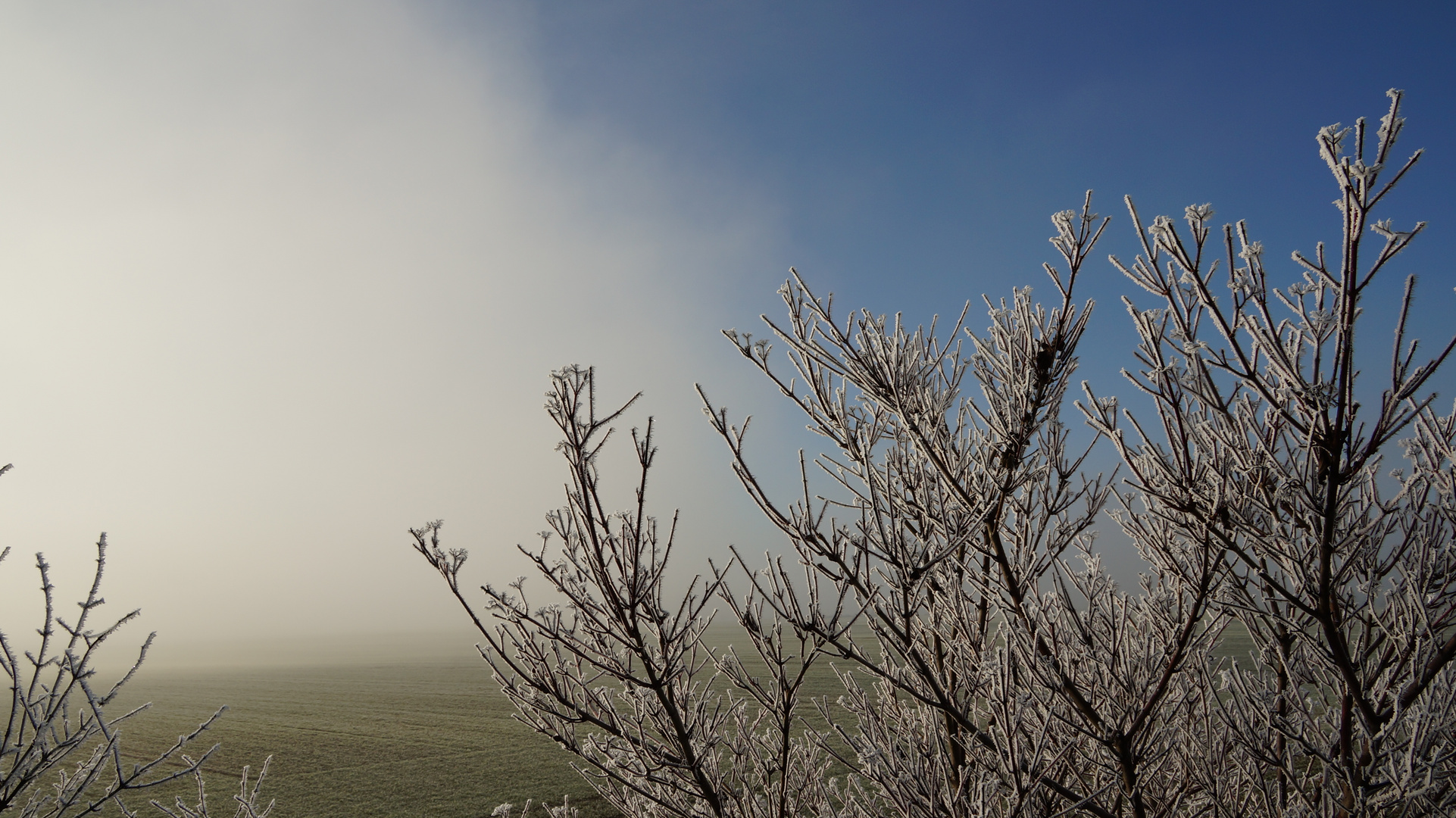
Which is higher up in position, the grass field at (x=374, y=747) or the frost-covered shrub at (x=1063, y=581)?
the frost-covered shrub at (x=1063, y=581)

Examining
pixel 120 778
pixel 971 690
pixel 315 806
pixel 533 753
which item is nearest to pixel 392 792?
pixel 315 806

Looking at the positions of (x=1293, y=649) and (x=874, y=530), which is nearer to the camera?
(x=874, y=530)

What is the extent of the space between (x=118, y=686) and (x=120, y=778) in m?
0.53

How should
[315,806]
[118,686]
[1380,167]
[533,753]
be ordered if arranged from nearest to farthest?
1. [1380,167]
2. [118,686]
3. [315,806]
4. [533,753]

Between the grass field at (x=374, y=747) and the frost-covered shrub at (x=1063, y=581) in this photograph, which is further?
the grass field at (x=374, y=747)

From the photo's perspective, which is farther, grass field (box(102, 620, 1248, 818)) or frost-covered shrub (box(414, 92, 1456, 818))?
grass field (box(102, 620, 1248, 818))

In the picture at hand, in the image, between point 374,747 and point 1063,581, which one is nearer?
point 1063,581

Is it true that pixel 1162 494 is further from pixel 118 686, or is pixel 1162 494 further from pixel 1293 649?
pixel 118 686

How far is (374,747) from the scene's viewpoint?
94.0 ft

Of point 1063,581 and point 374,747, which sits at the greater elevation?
point 1063,581

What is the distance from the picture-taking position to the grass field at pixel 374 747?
2008cm

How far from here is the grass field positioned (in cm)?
2008

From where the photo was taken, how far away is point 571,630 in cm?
274

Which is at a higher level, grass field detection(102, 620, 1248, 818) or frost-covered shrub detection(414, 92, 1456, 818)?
frost-covered shrub detection(414, 92, 1456, 818)
